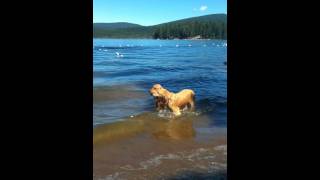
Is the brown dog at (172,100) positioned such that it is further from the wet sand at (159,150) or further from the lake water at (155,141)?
the wet sand at (159,150)

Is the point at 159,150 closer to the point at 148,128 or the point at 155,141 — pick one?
the point at 155,141

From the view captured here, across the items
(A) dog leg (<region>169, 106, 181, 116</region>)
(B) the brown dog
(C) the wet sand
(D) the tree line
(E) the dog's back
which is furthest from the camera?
(D) the tree line

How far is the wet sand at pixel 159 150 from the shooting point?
18.6ft

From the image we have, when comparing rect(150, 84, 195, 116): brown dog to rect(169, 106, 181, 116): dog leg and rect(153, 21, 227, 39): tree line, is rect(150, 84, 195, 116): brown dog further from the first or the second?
rect(153, 21, 227, 39): tree line

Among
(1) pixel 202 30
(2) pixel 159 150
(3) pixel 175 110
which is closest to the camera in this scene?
(2) pixel 159 150

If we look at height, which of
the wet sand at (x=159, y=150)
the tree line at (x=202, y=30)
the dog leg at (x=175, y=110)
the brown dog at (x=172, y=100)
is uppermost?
the tree line at (x=202, y=30)

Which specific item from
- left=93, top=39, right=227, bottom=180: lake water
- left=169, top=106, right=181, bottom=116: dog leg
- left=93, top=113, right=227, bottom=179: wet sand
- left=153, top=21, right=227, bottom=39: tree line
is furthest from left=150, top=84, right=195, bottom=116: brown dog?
left=153, top=21, right=227, bottom=39: tree line

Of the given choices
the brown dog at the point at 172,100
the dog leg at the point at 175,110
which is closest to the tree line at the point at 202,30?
the brown dog at the point at 172,100

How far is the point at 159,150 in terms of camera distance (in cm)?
697

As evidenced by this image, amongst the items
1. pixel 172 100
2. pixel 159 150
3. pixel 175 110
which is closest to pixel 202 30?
pixel 172 100

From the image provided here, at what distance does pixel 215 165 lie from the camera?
234 inches

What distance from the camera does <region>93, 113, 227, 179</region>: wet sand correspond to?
5.66 m
